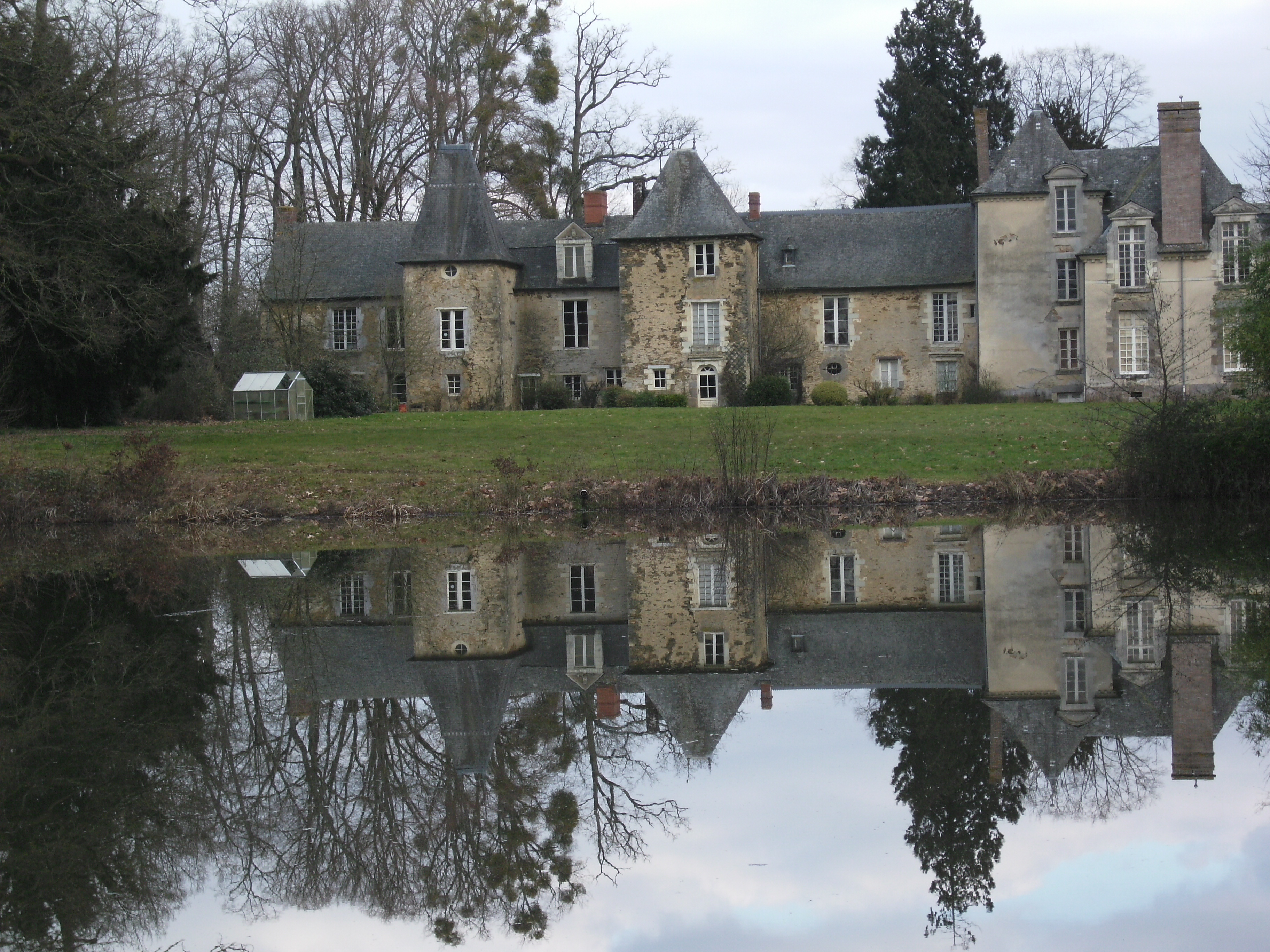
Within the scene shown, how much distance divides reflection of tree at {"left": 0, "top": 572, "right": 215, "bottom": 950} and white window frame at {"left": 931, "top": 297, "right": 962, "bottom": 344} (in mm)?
29440

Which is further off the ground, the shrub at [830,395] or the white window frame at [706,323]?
the white window frame at [706,323]

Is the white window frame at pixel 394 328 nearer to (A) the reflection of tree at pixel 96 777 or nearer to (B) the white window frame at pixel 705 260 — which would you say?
(B) the white window frame at pixel 705 260

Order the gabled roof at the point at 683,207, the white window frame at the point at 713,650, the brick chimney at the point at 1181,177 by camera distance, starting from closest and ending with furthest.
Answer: the white window frame at the point at 713,650 → the brick chimney at the point at 1181,177 → the gabled roof at the point at 683,207

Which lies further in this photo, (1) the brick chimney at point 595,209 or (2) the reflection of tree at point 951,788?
(1) the brick chimney at point 595,209

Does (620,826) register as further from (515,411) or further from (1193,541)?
(515,411)

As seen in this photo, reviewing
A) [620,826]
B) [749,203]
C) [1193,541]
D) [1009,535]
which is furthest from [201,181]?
[620,826]

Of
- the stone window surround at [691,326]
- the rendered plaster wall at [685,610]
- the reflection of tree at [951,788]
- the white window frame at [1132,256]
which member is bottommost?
the reflection of tree at [951,788]

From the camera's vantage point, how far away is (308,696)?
9.16 metres

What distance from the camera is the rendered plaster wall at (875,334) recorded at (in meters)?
38.0

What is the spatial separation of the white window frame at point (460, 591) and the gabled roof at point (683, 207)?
76.7 feet

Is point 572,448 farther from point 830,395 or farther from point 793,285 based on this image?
point 793,285

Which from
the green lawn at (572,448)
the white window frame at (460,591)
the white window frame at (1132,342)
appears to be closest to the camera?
the white window frame at (460,591)

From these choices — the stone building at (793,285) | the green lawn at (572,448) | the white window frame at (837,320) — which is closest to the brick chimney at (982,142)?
the stone building at (793,285)

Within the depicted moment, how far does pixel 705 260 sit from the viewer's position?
123 feet
